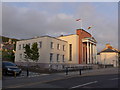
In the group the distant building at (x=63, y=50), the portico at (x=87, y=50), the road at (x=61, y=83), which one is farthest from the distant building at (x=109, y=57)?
the road at (x=61, y=83)

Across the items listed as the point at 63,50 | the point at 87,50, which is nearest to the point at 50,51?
the point at 63,50

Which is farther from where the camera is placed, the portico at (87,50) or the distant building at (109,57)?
the distant building at (109,57)

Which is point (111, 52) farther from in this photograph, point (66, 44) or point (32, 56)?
point (32, 56)

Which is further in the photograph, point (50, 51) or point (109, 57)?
point (109, 57)

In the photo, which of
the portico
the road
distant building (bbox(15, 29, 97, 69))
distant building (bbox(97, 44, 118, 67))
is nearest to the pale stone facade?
distant building (bbox(15, 29, 97, 69))

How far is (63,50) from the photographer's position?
49.3 meters

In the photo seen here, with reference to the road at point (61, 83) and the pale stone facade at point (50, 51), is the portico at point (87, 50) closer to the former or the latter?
the pale stone facade at point (50, 51)

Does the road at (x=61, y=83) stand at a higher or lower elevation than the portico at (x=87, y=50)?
lower

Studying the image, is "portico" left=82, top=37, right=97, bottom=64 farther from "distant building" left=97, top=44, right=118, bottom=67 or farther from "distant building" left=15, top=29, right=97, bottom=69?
"distant building" left=97, top=44, right=118, bottom=67

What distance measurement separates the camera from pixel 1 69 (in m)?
21.4

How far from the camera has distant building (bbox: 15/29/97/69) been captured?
139 ft

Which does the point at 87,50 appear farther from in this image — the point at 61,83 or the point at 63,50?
the point at 61,83

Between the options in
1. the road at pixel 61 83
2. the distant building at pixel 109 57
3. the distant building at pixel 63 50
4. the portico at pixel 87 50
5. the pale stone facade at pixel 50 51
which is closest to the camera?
the road at pixel 61 83

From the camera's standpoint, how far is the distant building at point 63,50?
4250 centimetres
